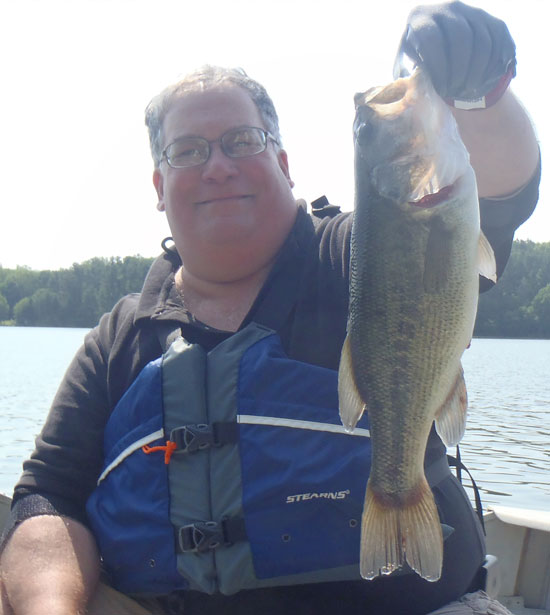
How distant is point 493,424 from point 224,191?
13107 millimetres

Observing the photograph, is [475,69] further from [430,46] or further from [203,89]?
[203,89]

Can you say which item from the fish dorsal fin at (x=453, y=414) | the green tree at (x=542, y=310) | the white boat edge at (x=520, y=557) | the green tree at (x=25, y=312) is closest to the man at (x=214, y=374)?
the fish dorsal fin at (x=453, y=414)

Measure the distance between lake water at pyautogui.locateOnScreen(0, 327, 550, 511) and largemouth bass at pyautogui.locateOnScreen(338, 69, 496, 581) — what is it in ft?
22.0

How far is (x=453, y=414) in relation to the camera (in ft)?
7.41

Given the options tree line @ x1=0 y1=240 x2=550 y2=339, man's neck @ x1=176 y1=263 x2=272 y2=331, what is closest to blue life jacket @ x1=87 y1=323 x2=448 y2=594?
man's neck @ x1=176 y1=263 x2=272 y2=331

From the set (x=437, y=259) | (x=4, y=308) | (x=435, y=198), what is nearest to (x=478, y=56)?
(x=435, y=198)

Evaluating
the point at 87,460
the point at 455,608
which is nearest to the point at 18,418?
the point at 87,460

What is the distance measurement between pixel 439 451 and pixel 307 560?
2.07 ft

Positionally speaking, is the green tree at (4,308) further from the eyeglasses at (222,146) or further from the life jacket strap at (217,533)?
the life jacket strap at (217,533)

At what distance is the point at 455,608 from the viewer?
2.61m

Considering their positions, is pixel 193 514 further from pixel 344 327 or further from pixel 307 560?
pixel 344 327

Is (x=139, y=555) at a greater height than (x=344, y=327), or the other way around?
(x=344, y=327)

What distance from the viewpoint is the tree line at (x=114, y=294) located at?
5203cm

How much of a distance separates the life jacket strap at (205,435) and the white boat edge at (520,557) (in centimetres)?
263
